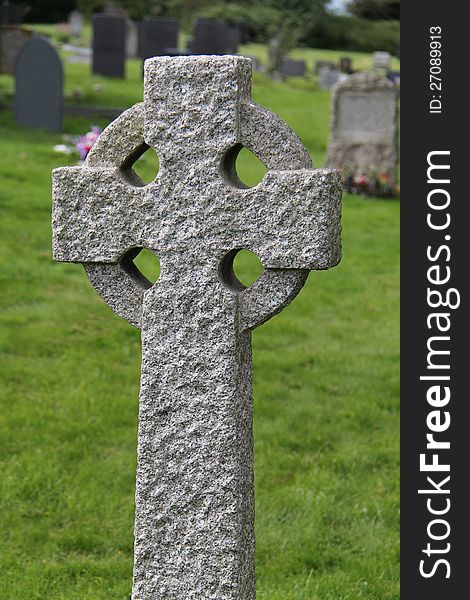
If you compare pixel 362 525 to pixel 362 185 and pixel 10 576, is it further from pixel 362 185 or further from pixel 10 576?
pixel 362 185

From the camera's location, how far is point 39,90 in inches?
542

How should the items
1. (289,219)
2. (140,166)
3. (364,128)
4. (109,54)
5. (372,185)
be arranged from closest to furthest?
1. (289,219)
2. (140,166)
3. (372,185)
4. (364,128)
5. (109,54)

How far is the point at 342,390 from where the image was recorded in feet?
20.6

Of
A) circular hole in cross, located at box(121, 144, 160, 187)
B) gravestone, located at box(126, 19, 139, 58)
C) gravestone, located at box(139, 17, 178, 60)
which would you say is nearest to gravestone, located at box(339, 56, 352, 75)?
gravestone, located at box(126, 19, 139, 58)

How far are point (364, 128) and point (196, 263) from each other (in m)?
11.1

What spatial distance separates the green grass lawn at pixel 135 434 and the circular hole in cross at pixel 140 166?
128 centimetres

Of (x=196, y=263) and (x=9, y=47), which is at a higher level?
Answer: (x=9, y=47)

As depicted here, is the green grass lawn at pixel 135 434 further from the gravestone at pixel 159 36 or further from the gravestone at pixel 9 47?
the gravestone at pixel 159 36

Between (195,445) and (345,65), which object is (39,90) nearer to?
(195,445)

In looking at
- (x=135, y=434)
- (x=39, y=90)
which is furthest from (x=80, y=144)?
(x=135, y=434)

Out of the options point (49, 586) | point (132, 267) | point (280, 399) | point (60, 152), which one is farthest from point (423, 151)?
point (60, 152)

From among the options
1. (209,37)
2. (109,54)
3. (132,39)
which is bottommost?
(109,54)

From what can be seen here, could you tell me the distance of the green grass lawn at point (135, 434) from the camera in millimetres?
4098

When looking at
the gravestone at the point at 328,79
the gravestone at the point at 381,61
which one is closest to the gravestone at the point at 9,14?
the gravestone at the point at 328,79
